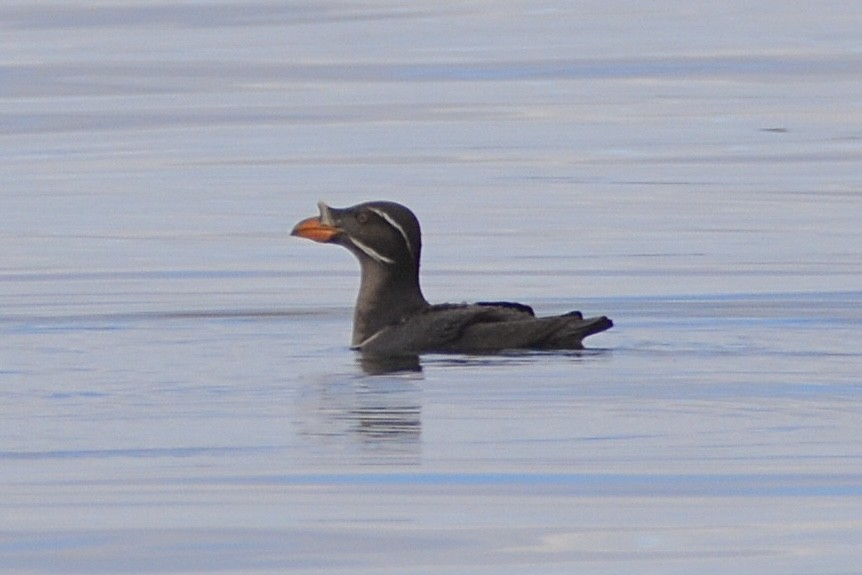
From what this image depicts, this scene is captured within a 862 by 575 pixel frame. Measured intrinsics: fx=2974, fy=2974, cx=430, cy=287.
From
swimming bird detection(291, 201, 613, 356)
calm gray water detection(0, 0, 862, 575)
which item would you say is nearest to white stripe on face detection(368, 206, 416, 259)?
swimming bird detection(291, 201, 613, 356)

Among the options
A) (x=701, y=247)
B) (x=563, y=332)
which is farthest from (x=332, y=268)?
(x=563, y=332)

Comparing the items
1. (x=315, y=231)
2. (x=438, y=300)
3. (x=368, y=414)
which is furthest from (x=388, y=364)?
(x=438, y=300)

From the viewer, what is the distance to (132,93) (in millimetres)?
34344

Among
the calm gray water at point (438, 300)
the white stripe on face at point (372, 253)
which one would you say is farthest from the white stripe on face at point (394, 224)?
the calm gray water at point (438, 300)

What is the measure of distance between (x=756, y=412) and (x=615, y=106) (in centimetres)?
2106

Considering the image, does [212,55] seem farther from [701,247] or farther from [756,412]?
[756,412]

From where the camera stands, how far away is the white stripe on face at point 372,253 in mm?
16109

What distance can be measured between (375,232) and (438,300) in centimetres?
288

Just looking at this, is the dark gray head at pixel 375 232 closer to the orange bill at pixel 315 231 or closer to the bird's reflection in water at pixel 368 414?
the orange bill at pixel 315 231

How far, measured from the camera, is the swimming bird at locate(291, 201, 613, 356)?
1498cm

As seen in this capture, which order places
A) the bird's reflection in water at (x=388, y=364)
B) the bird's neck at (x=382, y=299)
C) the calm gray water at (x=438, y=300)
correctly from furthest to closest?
the bird's neck at (x=382, y=299)
the bird's reflection in water at (x=388, y=364)
the calm gray water at (x=438, y=300)

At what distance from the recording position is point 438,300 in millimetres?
19000

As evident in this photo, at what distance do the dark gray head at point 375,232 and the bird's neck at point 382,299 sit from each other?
5 cm

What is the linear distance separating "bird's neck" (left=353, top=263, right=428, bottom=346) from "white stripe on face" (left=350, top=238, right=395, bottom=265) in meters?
0.03
